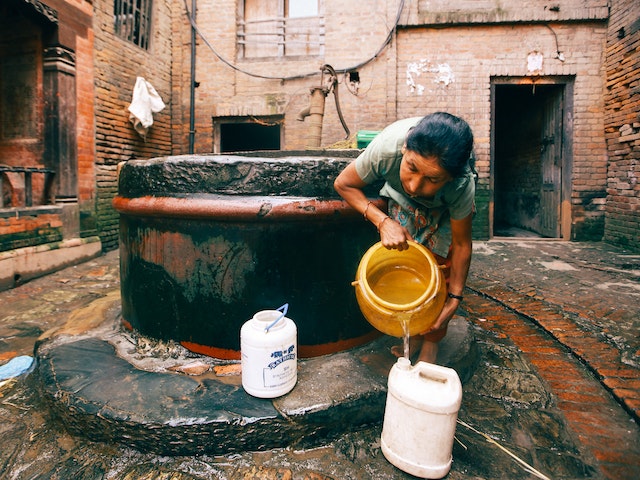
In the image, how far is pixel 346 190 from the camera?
1.84m

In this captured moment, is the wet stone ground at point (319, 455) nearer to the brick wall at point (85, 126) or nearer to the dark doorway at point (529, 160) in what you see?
the brick wall at point (85, 126)

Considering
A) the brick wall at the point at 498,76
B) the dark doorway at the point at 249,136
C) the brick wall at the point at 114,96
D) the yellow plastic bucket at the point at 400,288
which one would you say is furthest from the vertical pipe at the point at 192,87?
the yellow plastic bucket at the point at 400,288

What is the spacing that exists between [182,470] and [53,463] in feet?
1.63

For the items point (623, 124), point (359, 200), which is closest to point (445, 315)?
point (359, 200)

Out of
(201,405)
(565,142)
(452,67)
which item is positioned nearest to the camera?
(201,405)

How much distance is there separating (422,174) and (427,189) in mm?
88

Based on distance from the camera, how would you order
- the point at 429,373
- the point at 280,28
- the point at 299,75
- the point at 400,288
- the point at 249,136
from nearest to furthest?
the point at 429,373
the point at 400,288
the point at 299,75
the point at 280,28
the point at 249,136

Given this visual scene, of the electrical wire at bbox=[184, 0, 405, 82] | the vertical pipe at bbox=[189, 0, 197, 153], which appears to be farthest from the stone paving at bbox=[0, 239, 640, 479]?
the electrical wire at bbox=[184, 0, 405, 82]

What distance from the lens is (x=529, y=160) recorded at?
834 cm

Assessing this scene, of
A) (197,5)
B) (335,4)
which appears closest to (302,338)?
(335,4)

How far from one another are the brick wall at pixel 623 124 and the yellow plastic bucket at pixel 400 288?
5.45 m

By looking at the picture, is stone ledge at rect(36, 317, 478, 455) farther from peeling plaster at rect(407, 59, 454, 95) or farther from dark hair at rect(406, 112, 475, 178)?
peeling plaster at rect(407, 59, 454, 95)

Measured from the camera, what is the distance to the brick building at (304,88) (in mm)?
5371

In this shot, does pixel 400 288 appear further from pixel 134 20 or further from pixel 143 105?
pixel 134 20
